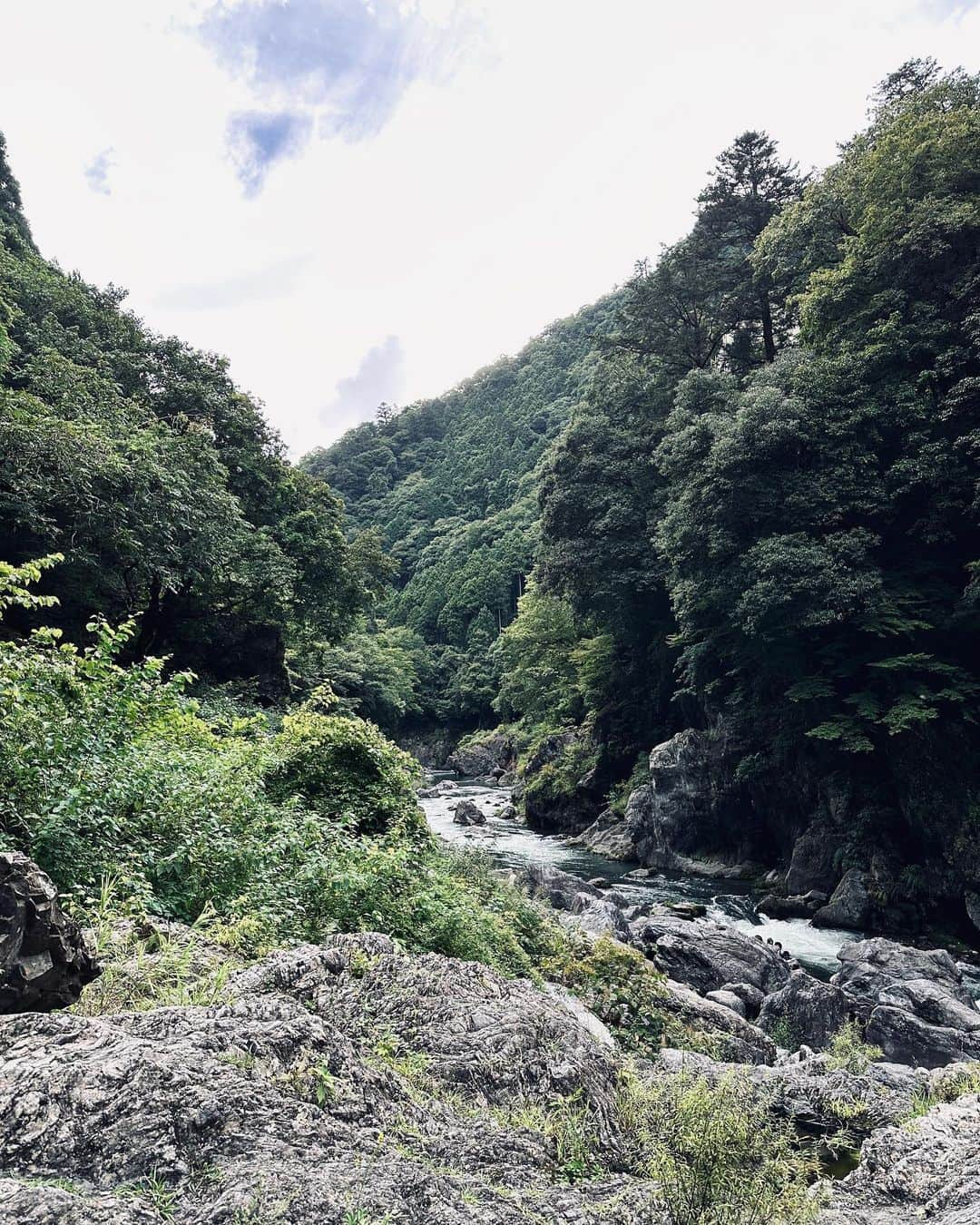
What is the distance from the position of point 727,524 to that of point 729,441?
2.24m

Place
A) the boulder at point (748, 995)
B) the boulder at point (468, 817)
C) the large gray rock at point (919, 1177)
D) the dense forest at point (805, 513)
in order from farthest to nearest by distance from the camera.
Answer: the boulder at point (468, 817) < the dense forest at point (805, 513) < the boulder at point (748, 995) < the large gray rock at point (919, 1177)

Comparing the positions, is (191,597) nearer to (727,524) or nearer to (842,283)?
(727,524)

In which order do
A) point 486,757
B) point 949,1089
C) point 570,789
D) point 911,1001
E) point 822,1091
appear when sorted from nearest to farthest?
1. point 949,1089
2. point 822,1091
3. point 911,1001
4. point 570,789
5. point 486,757

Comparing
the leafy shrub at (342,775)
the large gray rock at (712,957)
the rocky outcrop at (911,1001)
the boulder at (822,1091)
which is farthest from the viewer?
the large gray rock at (712,957)

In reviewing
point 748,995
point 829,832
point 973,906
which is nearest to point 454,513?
point 829,832

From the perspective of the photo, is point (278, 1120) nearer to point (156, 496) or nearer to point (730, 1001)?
point (730, 1001)

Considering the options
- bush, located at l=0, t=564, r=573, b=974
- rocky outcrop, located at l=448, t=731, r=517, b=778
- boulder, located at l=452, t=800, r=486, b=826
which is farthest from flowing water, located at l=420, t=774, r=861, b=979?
rocky outcrop, located at l=448, t=731, r=517, b=778

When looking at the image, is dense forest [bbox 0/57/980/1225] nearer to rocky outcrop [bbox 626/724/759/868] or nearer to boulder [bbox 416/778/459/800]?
rocky outcrop [bbox 626/724/759/868]

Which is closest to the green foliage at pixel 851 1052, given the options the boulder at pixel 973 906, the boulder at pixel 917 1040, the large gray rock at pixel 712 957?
the boulder at pixel 917 1040

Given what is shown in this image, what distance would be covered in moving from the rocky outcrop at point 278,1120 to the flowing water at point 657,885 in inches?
345

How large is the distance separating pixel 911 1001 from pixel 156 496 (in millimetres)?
16214

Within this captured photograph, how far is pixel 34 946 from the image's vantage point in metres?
3.00

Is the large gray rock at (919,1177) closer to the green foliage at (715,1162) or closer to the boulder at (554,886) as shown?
the green foliage at (715,1162)

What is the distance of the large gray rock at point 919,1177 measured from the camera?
10.3 ft
